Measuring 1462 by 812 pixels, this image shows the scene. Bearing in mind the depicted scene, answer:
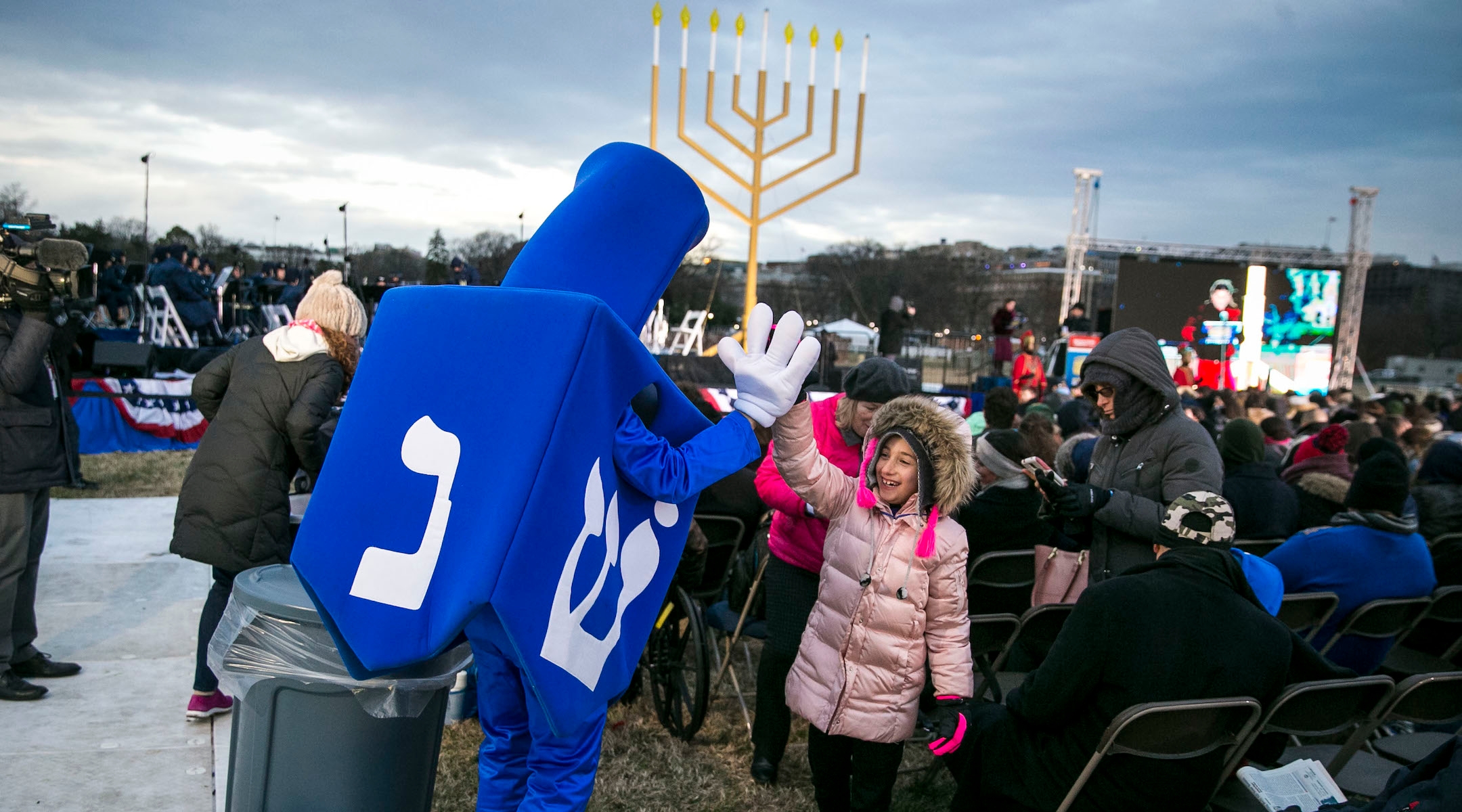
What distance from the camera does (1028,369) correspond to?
11570mm

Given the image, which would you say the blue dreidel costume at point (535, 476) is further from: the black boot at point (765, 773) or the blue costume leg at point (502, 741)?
the black boot at point (765, 773)

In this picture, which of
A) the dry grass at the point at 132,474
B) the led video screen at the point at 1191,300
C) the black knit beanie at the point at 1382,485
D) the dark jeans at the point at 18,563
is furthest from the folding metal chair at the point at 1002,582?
the led video screen at the point at 1191,300

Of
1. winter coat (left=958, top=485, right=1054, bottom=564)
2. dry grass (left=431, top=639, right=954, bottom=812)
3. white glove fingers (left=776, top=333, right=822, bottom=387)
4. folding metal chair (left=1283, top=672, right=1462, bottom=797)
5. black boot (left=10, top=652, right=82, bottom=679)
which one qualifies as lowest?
dry grass (left=431, top=639, right=954, bottom=812)

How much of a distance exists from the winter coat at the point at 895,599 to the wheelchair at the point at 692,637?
2.72 feet

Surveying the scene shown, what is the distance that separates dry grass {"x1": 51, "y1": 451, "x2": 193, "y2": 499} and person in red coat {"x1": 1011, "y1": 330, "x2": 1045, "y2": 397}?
8.29 meters

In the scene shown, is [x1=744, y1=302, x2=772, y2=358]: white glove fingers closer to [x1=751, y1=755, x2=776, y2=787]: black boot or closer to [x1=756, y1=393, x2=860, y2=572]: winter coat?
[x1=756, y1=393, x2=860, y2=572]: winter coat

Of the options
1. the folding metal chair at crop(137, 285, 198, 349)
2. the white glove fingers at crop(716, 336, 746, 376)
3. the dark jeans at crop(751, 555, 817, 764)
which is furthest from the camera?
the folding metal chair at crop(137, 285, 198, 349)

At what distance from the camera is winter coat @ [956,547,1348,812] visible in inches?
80.0

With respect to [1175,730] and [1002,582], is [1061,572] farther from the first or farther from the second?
[1175,730]

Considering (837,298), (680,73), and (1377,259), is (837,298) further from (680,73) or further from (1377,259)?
(1377,259)

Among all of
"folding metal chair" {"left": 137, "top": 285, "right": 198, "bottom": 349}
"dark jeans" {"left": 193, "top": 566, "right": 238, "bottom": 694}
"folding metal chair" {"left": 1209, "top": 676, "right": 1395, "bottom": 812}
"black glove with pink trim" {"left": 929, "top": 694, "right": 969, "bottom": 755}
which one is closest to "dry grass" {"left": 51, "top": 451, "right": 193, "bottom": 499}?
"folding metal chair" {"left": 137, "top": 285, "right": 198, "bottom": 349}

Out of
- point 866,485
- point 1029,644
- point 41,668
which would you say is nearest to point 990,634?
point 1029,644

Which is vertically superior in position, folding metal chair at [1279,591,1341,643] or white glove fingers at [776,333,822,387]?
white glove fingers at [776,333,822,387]

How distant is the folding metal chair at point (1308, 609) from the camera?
10.0ft
